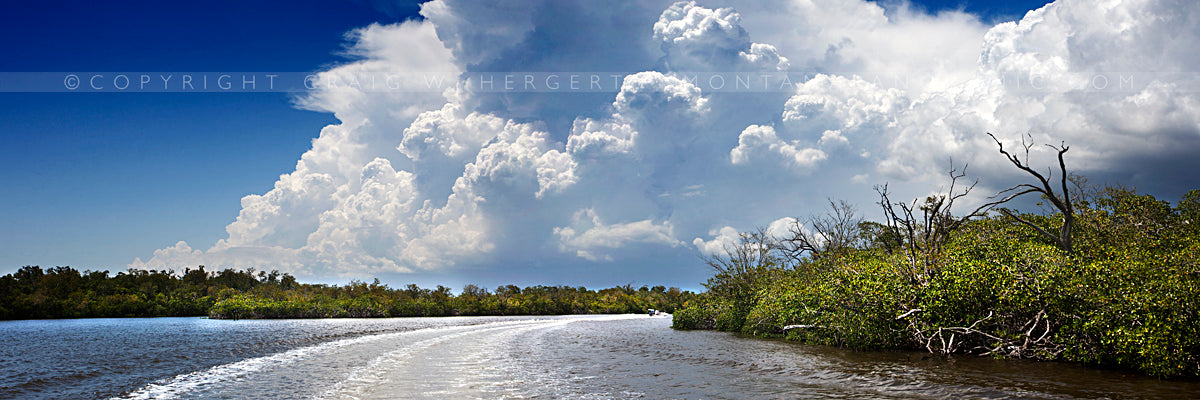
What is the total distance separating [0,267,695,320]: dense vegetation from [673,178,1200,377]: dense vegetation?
5632 cm

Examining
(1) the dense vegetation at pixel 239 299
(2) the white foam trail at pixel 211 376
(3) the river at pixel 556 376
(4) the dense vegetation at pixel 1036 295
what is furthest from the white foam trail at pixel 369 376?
(1) the dense vegetation at pixel 239 299

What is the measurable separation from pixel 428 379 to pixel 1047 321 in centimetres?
1662

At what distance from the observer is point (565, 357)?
71.2 feet

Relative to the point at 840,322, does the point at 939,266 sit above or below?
above

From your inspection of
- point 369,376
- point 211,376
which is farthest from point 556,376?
point 211,376

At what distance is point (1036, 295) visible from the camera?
1580cm

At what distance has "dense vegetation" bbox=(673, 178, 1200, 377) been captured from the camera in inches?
508

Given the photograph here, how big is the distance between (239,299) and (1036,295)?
92444 mm

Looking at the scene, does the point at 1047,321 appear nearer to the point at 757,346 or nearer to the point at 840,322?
the point at 840,322

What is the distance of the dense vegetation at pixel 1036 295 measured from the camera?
42.4ft

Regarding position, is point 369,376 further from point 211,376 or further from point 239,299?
point 239,299

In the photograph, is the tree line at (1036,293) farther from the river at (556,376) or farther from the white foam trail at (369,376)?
the white foam trail at (369,376)

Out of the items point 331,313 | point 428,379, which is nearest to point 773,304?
point 428,379

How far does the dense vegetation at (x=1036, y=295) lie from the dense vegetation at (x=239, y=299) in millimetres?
56318
